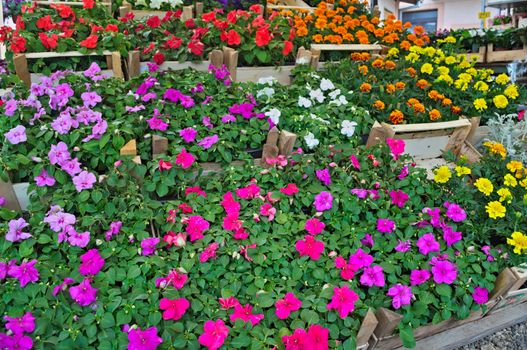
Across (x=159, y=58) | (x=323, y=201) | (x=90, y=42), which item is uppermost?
(x=90, y=42)

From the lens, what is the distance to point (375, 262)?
189 centimetres

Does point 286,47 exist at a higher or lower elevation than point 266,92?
higher

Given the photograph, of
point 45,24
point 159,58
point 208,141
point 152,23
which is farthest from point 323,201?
point 45,24

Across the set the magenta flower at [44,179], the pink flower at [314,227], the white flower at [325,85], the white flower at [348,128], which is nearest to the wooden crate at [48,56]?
the magenta flower at [44,179]

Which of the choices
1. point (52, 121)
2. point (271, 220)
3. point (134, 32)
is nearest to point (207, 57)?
point (134, 32)

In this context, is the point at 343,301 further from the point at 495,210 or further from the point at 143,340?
the point at 495,210

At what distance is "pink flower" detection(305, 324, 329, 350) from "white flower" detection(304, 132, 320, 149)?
1.18 metres

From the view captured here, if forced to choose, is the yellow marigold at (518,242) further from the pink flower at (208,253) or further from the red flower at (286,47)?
the red flower at (286,47)

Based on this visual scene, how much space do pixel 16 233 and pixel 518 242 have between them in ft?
6.77

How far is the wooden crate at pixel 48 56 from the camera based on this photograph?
2.64 m

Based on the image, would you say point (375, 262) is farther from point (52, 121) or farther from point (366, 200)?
point (52, 121)

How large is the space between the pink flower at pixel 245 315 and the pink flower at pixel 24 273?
689 mm

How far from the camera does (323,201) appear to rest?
2027mm

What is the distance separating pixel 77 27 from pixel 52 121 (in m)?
1.12
